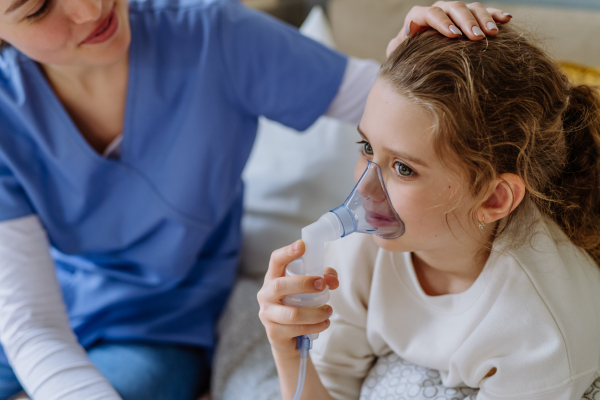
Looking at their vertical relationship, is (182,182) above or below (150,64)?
below

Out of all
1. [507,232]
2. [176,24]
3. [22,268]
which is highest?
[176,24]

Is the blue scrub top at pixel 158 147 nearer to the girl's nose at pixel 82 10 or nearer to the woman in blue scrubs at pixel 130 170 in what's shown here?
the woman in blue scrubs at pixel 130 170

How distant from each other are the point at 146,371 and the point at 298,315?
59 cm

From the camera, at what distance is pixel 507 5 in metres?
1.55

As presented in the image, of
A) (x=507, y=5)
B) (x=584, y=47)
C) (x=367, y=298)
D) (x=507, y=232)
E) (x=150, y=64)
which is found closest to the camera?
(x=507, y=232)

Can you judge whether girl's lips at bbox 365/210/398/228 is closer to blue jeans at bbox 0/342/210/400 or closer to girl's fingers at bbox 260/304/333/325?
girl's fingers at bbox 260/304/333/325

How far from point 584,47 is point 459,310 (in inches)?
36.6

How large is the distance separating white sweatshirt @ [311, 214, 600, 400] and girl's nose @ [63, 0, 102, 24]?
0.62 m

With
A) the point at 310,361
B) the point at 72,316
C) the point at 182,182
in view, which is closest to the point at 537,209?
the point at 310,361

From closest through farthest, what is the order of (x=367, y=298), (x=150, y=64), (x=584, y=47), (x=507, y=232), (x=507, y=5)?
(x=507, y=232), (x=367, y=298), (x=150, y=64), (x=584, y=47), (x=507, y=5)

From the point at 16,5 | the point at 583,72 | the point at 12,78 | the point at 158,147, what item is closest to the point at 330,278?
the point at 158,147

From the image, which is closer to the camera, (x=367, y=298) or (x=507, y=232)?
(x=507, y=232)

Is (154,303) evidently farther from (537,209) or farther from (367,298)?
(537,209)

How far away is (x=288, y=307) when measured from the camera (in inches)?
29.4
